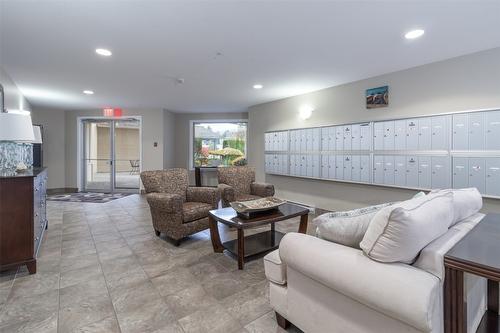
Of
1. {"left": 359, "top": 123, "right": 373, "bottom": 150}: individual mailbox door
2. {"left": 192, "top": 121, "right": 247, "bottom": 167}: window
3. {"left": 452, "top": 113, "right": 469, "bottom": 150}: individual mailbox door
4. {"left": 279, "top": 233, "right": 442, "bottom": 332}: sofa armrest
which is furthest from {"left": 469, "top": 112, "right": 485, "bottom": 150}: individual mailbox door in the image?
{"left": 192, "top": 121, "right": 247, "bottom": 167}: window

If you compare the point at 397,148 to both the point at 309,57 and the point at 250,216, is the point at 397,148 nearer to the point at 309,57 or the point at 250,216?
the point at 309,57

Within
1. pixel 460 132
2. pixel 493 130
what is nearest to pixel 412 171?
pixel 460 132

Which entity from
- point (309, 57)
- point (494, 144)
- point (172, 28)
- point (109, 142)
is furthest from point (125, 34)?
point (109, 142)

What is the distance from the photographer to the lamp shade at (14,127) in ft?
7.65

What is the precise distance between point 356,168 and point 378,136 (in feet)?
1.82

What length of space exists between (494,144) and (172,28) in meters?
3.43

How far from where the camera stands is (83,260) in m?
2.58

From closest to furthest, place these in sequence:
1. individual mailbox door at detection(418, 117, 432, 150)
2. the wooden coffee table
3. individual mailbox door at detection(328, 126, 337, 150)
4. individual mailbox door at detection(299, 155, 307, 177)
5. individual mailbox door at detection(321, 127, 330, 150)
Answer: the wooden coffee table
individual mailbox door at detection(418, 117, 432, 150)
individual mailbox door at detection(328, 126, 337, 150)
individual mailbox door at detection(321, 127, 330, 150)
individual mailbox door at detection(299, 155, 307, 177)

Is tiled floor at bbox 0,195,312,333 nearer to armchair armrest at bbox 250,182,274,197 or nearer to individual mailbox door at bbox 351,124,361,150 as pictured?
armchair armrest at bbox 250,182,274,197

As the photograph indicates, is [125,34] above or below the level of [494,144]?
above

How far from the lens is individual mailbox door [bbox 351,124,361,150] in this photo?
12.3 feet

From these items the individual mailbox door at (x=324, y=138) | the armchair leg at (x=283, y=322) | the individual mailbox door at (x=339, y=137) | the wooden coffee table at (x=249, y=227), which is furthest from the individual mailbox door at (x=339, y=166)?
the armchair leg at (x=283, y=322)

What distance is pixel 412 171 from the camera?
10.5ft

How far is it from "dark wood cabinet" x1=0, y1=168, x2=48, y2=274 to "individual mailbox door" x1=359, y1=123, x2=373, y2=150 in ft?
12.9
